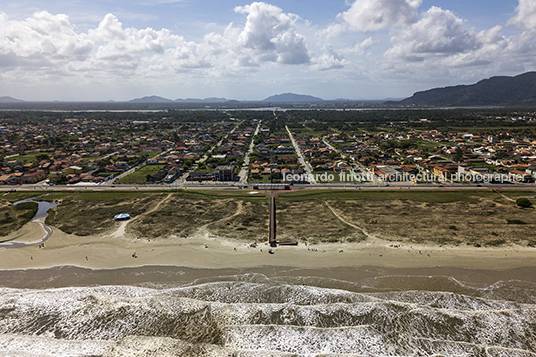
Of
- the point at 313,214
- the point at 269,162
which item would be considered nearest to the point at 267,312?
the point at 313,214

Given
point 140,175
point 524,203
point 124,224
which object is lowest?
point 124,224

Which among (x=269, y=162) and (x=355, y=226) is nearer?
(x=355, y=226)

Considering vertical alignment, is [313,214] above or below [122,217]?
below

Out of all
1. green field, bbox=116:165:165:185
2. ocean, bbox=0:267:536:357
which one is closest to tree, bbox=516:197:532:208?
ocean, bbox=0:267:536:357

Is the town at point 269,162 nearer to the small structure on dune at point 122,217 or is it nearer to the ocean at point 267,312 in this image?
the small structure on dune at point 122,217

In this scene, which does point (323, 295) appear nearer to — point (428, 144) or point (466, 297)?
point (466, 297)

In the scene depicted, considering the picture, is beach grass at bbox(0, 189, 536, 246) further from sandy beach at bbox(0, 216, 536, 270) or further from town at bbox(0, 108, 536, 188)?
town at bbox(0, 108, 536, 188)

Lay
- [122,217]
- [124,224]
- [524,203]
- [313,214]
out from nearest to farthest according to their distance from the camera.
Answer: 1. [124,224]
2. [122,217]
3. [313,214]
4. [524,203]

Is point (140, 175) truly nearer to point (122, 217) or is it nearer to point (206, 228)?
point (122, 217)

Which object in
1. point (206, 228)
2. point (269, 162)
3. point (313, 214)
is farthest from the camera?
point (269, 162)
